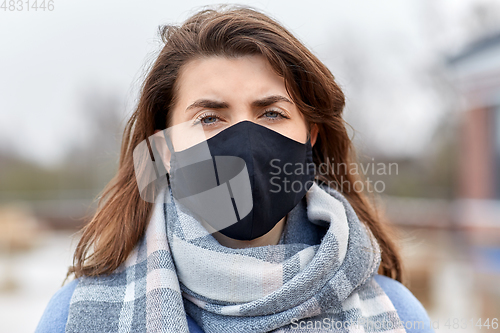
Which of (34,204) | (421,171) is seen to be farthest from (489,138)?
(34,204)

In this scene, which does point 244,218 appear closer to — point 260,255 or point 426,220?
point 260,255

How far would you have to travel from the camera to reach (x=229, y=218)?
145 cm

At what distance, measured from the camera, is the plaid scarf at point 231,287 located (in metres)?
1.33

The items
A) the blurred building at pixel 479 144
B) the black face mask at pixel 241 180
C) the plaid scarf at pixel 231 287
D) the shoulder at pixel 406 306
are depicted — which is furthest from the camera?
the blurred building at pixel 479 144

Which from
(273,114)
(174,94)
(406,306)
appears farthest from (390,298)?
(174,94)

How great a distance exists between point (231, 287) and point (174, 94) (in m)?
0.75

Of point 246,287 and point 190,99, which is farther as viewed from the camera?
point 190,99

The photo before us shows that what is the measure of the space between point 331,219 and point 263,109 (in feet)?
1.54

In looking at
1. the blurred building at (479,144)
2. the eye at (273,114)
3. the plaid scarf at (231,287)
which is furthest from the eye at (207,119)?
the blurred building at (479,144)

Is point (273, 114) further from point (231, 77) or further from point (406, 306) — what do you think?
point (406, 306)

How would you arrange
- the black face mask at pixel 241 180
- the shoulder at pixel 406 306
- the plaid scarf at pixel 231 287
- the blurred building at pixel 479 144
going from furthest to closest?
the blurred building at pixel 479 144, the shoulder at pixel 406 306, the black face mask at pixel 241 180, the plaid scarf at pixel 231 287

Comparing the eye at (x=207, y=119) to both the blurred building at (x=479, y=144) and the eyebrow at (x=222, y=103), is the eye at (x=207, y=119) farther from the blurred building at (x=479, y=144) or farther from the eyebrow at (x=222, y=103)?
the blurred building at (x=479, y=144)

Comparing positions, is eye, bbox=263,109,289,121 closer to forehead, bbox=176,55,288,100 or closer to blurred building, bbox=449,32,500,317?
forehead, bbox=176,55,288,100

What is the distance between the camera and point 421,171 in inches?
722
